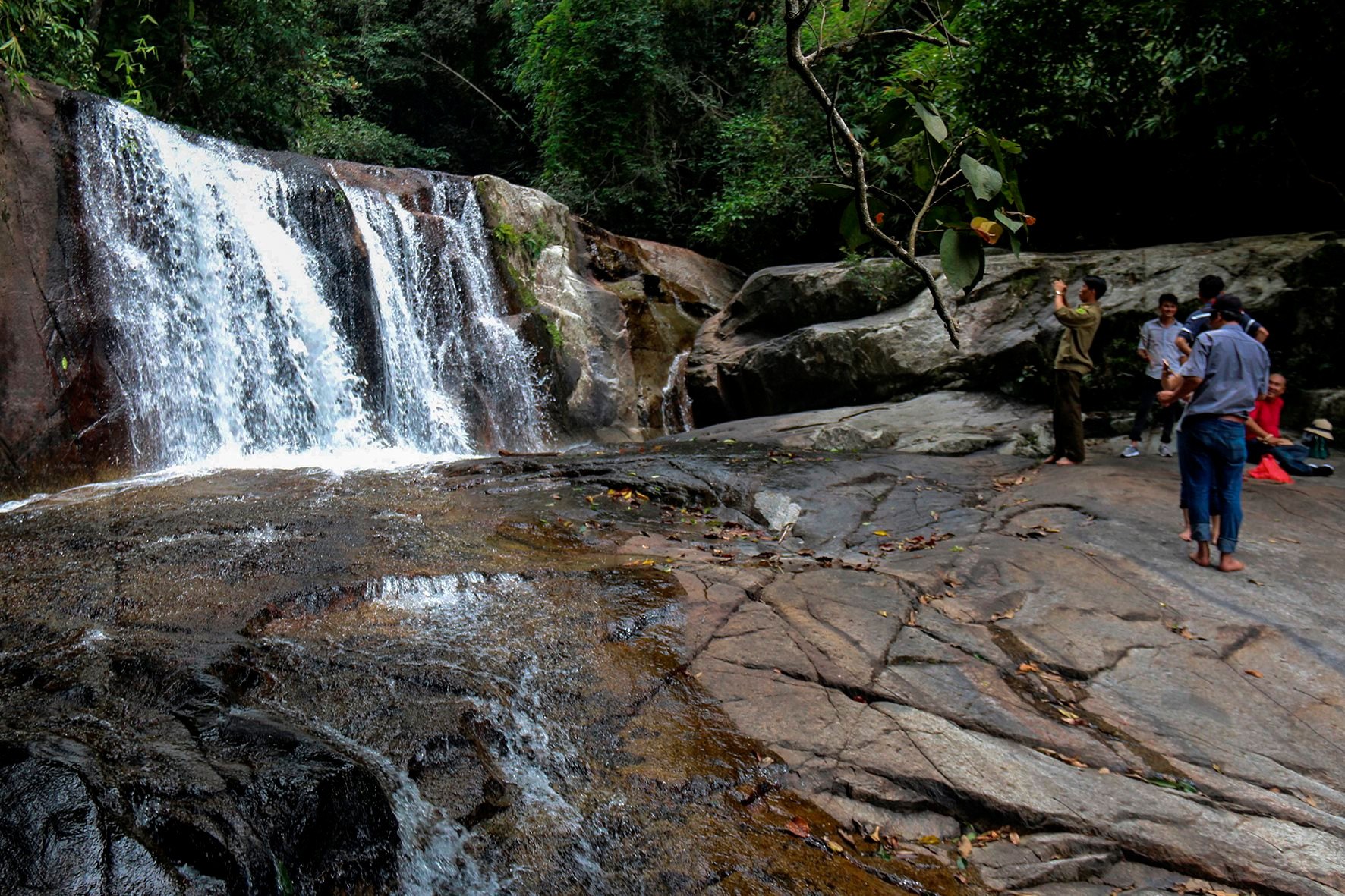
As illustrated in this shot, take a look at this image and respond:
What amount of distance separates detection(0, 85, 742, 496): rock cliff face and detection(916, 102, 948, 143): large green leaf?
8611mm

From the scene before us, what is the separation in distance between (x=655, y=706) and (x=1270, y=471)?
21.5 ft

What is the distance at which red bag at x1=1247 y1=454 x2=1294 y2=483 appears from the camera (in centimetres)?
763

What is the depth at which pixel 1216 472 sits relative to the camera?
18.6 ft

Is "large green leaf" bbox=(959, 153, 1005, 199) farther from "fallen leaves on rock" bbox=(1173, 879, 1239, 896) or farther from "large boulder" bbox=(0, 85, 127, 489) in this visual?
"large boulder" bbox=(0, 85, 127, 489)

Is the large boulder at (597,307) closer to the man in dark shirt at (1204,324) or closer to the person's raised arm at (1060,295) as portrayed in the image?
the person's raised arm at (1060,295)

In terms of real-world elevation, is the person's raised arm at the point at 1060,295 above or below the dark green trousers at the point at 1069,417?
above

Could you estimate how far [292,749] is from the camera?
10.4ft

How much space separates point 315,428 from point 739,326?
6.45 meters

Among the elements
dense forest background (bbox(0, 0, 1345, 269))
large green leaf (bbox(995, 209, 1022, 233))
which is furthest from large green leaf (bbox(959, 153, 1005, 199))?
dense forest background (bbox(0, 0, 1345, 269))

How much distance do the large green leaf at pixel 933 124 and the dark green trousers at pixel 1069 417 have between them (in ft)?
23.2

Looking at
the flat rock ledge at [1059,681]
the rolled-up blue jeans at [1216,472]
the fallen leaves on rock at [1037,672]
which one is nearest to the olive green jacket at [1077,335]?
the flat rock ledge at [1059,681]

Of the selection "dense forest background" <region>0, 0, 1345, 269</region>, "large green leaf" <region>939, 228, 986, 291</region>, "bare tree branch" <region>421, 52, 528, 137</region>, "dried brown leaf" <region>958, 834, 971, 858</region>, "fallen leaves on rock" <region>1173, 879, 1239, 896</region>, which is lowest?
"fallen leaves on rock" <region>1173, 879, 1239, 896</region>

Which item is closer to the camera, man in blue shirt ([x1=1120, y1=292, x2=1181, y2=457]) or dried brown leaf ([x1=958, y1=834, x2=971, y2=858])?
dried brown leaf ([x1=958, y1=834, x2=971, y2=858])

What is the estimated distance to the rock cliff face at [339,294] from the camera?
822 centimetres
